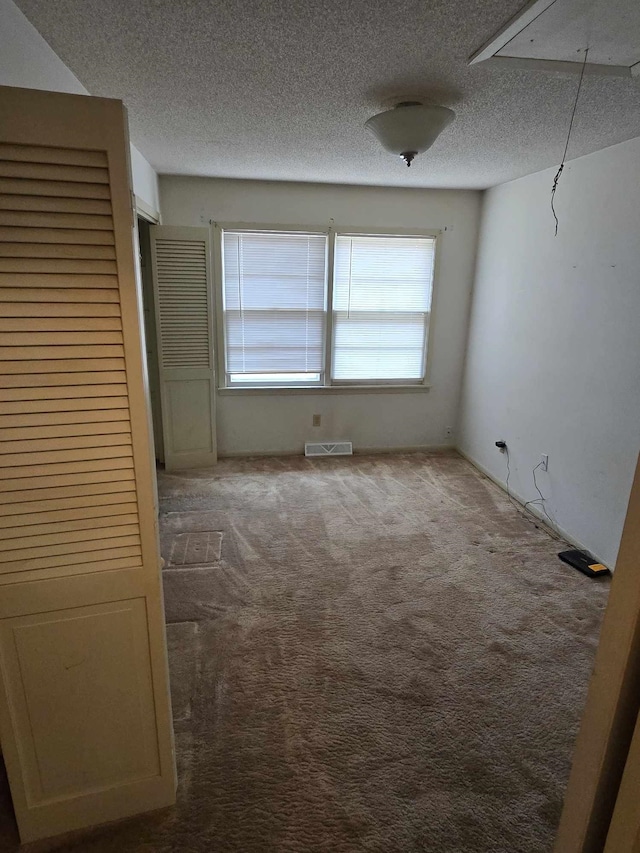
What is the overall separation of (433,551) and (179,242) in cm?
301

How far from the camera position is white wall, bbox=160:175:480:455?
3.97 metres

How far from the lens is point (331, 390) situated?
4.53m

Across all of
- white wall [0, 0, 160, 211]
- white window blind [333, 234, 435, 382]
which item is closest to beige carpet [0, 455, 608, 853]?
white window blind [333, 234, 435, 382]

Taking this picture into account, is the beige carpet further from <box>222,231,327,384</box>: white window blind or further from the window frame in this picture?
<box>222,231,327,384</box>: white window blind

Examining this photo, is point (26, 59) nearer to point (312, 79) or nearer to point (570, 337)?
point (312, 79)

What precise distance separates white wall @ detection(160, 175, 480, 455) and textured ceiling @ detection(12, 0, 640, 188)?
80 cm

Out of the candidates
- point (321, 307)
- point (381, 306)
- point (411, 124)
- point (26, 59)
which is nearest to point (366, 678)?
point (411, 124)

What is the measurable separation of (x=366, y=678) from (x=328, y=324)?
307cm

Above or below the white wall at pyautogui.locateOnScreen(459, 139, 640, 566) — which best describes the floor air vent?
below

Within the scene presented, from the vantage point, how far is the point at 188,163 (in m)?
3.40

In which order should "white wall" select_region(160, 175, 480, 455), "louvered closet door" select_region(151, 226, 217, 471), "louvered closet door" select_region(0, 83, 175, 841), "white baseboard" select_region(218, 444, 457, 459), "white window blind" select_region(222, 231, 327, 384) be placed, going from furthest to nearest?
"white baseboard" select_region(218, 444, 457, 459) → "white window blind" select_region(222, 231, 327, 384) → "white wall" select_region(160, 175, 480, 455) → "louvered closet door" select_region(151, 226, 217, 471) → "louvered closet door" select_region(0, 83, 175, 841)

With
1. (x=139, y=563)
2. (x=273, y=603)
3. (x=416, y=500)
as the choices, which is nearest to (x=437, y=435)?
(x=416, y=500)

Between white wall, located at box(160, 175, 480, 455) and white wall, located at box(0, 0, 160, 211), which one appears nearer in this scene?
white wall, located at box(0, 0, 160, 211)

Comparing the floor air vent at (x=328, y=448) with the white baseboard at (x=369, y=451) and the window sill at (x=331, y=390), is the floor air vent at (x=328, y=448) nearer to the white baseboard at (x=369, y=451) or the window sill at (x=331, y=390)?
the white baseboard at (x=369, y=451)
